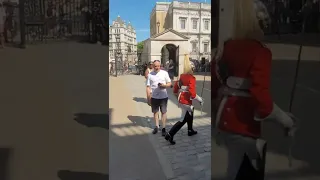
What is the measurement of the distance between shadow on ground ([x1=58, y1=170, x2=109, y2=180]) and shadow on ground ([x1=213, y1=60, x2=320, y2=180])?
4.84ft

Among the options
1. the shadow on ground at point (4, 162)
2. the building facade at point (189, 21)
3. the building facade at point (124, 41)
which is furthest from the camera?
the building facade at point (124, 41)

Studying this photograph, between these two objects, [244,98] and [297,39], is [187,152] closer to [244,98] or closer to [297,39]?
[244,98]

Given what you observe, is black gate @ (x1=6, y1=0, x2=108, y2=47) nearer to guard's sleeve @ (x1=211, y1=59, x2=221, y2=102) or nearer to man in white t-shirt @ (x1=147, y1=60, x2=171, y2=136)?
guard's sleeve @ (x1=211, y1=59, x2=221, y2=102)

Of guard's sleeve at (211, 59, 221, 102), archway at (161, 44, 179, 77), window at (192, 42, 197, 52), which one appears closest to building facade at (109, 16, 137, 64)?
archway at (161, 44, 179, 77)

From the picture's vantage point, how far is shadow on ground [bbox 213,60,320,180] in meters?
2.52

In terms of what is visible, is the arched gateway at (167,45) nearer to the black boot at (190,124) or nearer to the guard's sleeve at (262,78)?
the black boot at (190,124)

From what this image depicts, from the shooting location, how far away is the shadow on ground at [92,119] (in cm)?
284

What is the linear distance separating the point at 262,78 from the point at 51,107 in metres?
1.76

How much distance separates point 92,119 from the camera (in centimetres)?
285

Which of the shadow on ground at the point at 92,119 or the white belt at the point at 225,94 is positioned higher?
the white belt at the point at 225,94

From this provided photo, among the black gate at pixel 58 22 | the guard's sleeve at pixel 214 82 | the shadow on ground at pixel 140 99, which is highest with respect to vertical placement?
the black gate at pixel 58 22

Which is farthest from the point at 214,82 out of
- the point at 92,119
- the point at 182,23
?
the point at 182,23

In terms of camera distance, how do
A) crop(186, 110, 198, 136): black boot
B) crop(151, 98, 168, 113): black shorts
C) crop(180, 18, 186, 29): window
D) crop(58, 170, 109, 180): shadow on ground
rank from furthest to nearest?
crop(180, 18, 186, 29): window
crop(151, 98, 168, 113): black shorts
crop(186, 110, 198, 136): black boot
crop(58, 170, 109, 180): shadow on ground

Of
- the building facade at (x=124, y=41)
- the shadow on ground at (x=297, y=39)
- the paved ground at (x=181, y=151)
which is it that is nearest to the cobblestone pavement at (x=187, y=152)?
the paved ground at (x=181, y=151)
